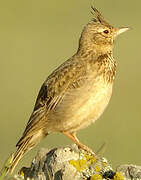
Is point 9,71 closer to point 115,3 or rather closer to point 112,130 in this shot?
point 112,130

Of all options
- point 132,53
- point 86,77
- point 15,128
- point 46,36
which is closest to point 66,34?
point 46,36

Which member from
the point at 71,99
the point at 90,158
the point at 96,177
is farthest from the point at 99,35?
the point at 96,177

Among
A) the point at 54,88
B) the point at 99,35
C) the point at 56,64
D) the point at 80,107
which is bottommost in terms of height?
the point at 56,64

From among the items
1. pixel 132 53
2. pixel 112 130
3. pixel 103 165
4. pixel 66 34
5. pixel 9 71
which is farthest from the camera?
pixel 66 34

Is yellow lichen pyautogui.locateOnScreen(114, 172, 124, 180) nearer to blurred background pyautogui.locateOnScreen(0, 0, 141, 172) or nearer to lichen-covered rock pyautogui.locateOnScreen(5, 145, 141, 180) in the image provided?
lichen-covered rock pyautogui.locateOnScreen(5, 145, 141, 180)

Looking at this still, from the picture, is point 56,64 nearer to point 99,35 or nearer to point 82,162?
point 99,35
